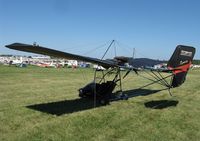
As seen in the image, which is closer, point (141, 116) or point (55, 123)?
point (55, 123)

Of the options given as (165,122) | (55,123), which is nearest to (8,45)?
(55,123)

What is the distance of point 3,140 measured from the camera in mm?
6004

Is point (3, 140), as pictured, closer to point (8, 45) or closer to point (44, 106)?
point (8, 45)

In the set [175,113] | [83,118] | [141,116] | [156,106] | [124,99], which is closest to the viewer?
[83,118]

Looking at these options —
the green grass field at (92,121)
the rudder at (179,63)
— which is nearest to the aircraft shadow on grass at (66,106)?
the green grass field at (92,121)

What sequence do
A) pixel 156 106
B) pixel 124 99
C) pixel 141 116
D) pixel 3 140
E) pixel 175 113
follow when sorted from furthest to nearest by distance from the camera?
1. pixel 124 99
2. pixel 156 106
3. pixel 175 113
4. pixel 141 116
5. pixel 3 140

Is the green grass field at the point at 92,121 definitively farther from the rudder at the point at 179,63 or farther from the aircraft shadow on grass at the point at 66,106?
the rudder at the point at 179,63

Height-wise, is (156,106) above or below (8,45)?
below

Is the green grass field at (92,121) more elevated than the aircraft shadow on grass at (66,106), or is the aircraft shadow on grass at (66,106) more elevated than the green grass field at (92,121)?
the aircraft shadow on grass at (66,106)

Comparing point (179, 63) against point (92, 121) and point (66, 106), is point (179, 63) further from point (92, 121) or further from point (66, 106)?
point (92, 121)

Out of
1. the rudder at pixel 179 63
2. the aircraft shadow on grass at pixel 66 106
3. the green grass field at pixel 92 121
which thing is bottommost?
the green grass field at pixel 92 121

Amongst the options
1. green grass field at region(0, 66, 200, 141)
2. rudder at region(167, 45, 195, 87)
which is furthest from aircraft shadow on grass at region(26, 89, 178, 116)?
rudder at region(167, 45, 195, 87)

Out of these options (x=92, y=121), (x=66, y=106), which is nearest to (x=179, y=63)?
(x=66, y=106)

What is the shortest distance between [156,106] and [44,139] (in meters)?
5.88
